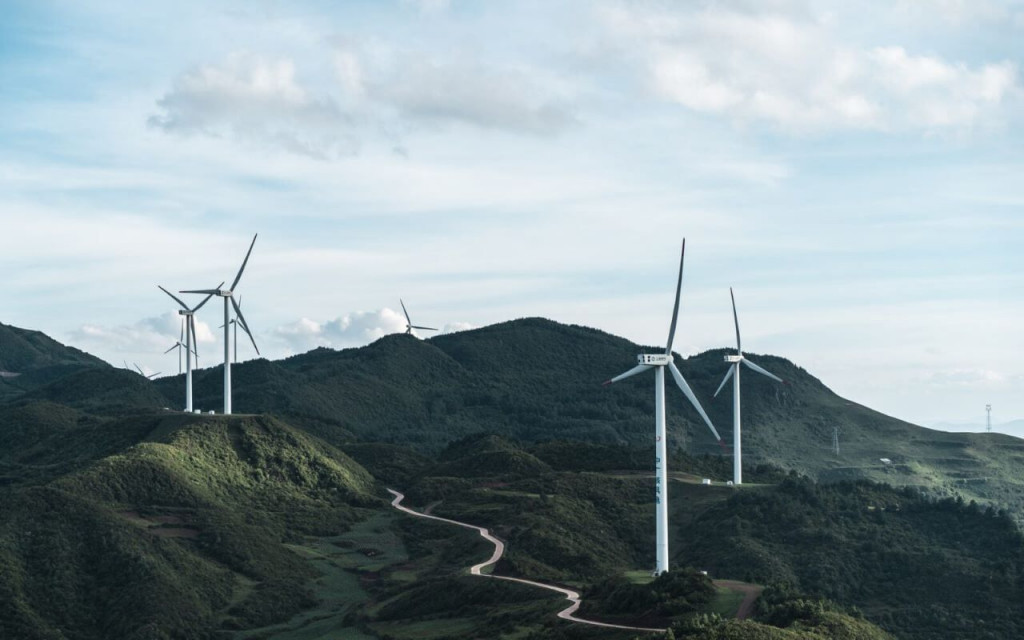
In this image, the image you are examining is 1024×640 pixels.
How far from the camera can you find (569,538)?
475 ft

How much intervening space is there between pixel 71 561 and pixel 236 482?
43.1 metres

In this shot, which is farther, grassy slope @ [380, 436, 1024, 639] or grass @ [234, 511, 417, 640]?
grassy slope @ [380, 436, 1024, 639]

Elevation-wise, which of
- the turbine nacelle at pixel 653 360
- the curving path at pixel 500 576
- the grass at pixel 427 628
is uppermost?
the turbine nacelle at pixel 653 360

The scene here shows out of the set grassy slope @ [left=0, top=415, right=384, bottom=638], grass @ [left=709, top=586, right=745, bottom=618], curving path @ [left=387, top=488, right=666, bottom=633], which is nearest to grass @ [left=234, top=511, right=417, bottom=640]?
grassy slope @ [left=0, top=415, right=384, bottom=638]

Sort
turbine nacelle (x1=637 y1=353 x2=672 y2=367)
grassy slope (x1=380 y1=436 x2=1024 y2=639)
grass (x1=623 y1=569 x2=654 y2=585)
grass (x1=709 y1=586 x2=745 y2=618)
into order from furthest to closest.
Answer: grassy slope (x1=380 y1=436 x2=1024 y2=639), turbine nacelle (x1=637 y1=353 x2=672 y2=367), grass (x1=623 y1=569 x2=654 y2=585), grass (x1=709 y1=586 x2=745 y2=618)

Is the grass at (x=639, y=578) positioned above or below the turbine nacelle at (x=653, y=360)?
below

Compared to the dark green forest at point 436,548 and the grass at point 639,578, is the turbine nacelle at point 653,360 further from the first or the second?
the grass at point 639,578

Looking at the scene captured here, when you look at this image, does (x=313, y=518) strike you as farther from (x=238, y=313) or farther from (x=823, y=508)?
(x=823, y=508)

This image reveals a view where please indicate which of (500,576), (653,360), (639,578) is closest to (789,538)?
(500,576)

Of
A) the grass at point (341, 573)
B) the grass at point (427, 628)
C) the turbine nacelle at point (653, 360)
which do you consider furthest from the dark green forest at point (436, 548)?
the turbine nacelle at point (653, 360)

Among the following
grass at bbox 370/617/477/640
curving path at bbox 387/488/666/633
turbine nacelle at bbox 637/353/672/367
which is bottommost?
grass at bbox 370/617/477/640

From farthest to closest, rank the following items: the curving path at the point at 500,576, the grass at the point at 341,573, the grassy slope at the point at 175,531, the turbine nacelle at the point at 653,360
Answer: the grass at the point at 341,573, the grassy slope at the point at 175,531, the turbine nacelle at the point at 653,360, the curving path at the point at 500,576

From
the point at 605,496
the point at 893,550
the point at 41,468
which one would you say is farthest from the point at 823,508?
the point at 41,468

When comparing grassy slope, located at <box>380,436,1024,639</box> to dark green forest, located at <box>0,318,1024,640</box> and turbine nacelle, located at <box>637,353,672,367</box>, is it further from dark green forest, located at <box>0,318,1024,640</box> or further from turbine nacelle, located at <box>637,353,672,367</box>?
turbine nacelle, located at <box>637,353,672,367</box>
